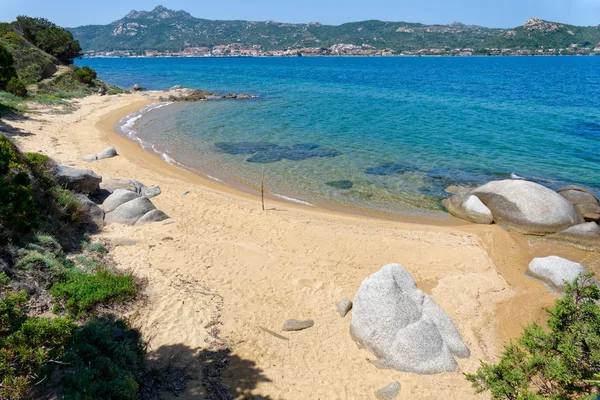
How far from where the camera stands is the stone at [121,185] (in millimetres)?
16844

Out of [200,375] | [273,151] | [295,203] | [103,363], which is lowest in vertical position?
[295,203]

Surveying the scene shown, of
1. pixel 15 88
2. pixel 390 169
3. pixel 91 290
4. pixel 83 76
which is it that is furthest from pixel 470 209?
pixel 83 76

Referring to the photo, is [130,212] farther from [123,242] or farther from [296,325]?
[296,325]

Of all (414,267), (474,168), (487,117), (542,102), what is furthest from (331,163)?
(542,102)

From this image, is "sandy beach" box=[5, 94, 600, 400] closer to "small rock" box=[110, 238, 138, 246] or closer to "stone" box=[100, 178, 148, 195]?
"small rock" box=[110, 238, 138, 246]

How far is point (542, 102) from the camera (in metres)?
48.4

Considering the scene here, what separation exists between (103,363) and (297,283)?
6.09 metres

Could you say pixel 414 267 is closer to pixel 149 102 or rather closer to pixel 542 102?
pixel 149 102

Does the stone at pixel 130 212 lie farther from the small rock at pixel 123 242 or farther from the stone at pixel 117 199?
the small rock at pixel 123 242

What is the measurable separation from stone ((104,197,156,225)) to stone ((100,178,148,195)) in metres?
2.52

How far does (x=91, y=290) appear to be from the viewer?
8.98 m

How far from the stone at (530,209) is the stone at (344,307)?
33.7 feet

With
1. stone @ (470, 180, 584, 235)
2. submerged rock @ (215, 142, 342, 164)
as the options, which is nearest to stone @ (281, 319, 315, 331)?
stone @ (470, 180, 584, 235)

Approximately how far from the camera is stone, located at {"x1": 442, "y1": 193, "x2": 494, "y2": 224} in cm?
1691
